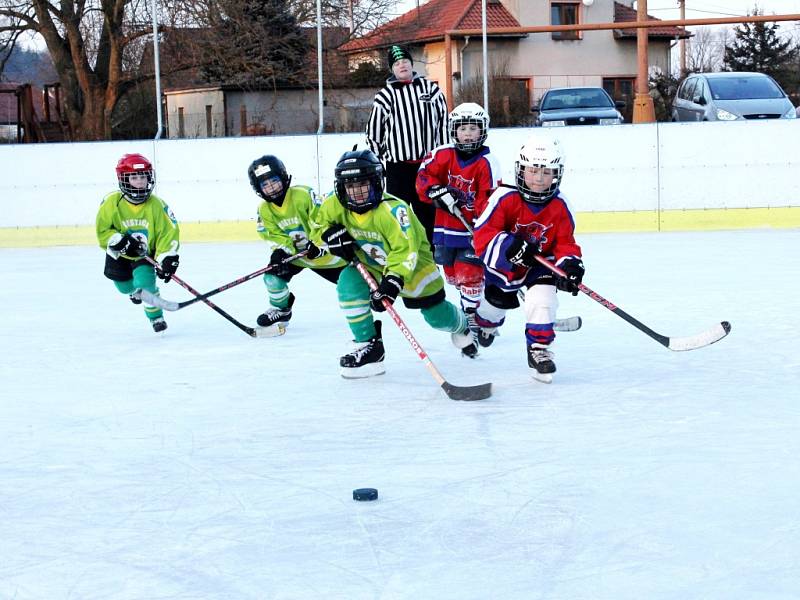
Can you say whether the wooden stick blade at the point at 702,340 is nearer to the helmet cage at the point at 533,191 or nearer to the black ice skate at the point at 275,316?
the helmet cage at the point at 533,191

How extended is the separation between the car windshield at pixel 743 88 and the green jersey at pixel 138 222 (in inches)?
254

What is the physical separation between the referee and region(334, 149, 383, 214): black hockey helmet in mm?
1236

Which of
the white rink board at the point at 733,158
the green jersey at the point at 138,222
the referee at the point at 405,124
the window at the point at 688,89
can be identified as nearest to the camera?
the green jersey at the point at 138,222

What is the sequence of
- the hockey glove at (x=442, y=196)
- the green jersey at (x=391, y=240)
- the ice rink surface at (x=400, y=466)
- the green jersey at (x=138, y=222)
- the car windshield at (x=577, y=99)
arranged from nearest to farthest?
the ice rink surface at (x=400, y=466), the green jersey at (x=391, y=240), the hockey glove at (x=442, y=196), the green jersey at (x=138, y=222), the car windshield at (x=577, y=99)

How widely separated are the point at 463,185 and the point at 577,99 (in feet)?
24.8

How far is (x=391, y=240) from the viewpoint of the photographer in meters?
3.44

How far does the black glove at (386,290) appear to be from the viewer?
3309 millimetres

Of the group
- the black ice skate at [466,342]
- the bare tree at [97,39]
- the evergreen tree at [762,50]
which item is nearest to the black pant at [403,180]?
the black ice skate at [466,342]

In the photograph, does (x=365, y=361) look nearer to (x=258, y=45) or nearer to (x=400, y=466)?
(x=400, y=466)

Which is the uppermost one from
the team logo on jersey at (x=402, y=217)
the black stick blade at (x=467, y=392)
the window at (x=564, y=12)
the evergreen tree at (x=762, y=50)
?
the window at (x=564, y=12)

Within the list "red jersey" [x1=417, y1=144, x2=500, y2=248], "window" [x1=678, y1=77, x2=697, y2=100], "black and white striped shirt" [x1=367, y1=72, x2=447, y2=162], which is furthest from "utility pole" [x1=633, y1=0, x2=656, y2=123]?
"red jersey" [x1=417, y1=144, x2=500, y2=248]

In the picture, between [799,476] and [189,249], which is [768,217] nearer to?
[189,249]

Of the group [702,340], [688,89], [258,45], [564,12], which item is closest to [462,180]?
[702,340]

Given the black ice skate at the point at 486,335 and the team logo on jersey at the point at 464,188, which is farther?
the team logo on jersey at the point at 464,188
